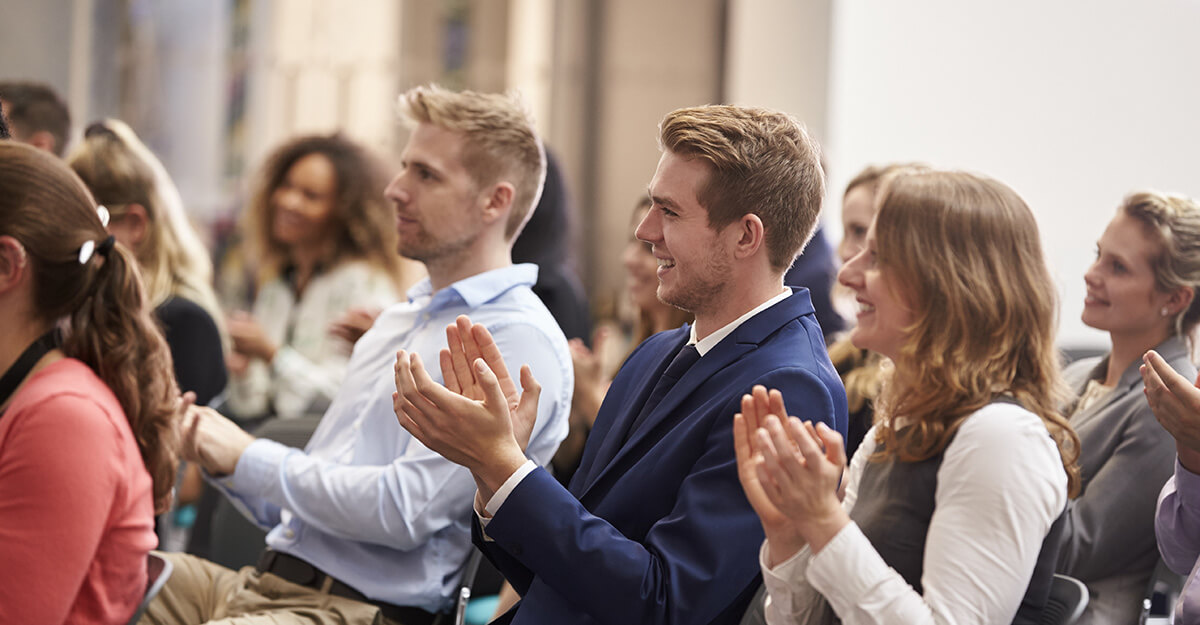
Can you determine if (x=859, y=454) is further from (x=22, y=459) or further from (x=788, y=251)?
(x=22, y=459)

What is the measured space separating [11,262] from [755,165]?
1.22m

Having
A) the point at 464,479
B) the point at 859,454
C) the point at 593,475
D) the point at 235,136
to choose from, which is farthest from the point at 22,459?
the point at 235,136

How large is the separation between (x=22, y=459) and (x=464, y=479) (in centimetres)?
→ 72

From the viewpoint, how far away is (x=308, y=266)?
3.99 meters

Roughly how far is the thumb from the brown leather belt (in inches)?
31.4

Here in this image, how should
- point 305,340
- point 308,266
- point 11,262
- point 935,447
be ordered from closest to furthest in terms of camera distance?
point 935,447 < point 11,262 < point 305,340 < point 308,266

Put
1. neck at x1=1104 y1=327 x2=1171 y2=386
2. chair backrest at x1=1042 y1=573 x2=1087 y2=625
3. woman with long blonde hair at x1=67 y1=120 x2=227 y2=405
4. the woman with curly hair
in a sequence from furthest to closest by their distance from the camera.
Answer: the woman with curly hair
woman with long blonde hair at x1=67 y1=120 x2=227 y2=405
neck at x1=1104 y1=327 x2=1171 y2=386
chair backrest at x1=1042 y1=573 x2=1087 y2=625

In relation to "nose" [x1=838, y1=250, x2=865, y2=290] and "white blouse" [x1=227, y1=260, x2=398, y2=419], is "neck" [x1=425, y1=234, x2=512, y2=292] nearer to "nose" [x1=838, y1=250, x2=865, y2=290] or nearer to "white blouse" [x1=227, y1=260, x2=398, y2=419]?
"nose" [x1=838, y1=250, x2=865, y2=290]

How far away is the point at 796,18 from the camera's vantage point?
5344mm

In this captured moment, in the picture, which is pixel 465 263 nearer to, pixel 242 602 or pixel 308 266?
pixel 242 602

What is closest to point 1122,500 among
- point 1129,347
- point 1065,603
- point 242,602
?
point 1129,347

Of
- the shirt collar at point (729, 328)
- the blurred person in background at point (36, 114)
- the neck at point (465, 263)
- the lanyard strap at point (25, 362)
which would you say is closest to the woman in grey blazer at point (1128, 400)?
the shirt collar at point (729, 328)

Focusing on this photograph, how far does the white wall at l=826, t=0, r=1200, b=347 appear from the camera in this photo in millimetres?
4551

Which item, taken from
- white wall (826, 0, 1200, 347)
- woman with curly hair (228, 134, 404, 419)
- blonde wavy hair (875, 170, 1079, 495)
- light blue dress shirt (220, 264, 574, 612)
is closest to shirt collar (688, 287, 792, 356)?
blonde wavy hair (875, 170, 1079, 495)
